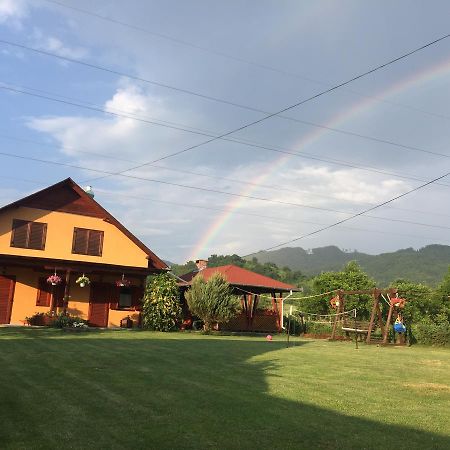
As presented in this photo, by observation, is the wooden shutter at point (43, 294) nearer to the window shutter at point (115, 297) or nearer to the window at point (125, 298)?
the window shutter at point (115, 297)

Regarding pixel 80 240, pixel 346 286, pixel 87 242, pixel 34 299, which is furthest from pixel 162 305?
pixel 346 286

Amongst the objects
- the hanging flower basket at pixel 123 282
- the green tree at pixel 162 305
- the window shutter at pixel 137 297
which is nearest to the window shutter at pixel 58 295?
the hanging flower basket at pixel 123 282

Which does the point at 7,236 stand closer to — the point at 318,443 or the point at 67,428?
the point at 67,428

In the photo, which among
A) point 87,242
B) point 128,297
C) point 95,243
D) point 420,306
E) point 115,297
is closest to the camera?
point 87,242

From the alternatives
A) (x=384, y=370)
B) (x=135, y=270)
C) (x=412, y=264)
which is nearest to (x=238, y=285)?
(x=135, y=270)

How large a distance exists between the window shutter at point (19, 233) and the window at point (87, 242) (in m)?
2.37

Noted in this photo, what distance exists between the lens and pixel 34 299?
24000 millimetres

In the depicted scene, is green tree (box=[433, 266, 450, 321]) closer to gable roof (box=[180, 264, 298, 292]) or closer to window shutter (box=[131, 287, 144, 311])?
gable roof (box=[180, 264, 298, 292])

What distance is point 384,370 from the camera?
1225 centimetres

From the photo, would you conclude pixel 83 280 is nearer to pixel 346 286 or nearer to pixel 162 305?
pixel 162 305

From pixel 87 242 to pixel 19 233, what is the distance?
3.32m

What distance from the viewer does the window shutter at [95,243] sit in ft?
83.1

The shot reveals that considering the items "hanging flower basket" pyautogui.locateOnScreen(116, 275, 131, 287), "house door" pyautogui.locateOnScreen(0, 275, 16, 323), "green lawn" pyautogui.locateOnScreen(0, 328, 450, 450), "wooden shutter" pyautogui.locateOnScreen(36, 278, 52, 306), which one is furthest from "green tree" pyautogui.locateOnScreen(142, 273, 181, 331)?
"green lawn" pyautogui.locateOnScreen(0, 328, 450, 450)

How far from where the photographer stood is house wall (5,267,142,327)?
23.5 metres
